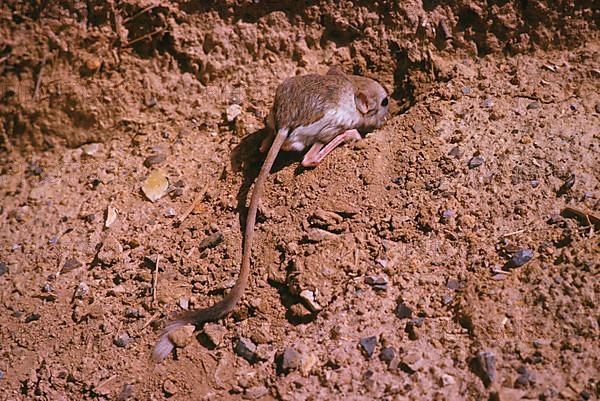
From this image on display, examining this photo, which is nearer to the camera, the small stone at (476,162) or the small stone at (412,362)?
the small stone at (412,362)

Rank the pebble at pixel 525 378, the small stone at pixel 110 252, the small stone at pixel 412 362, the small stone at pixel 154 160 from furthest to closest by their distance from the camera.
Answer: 1. the small stone at pixel 154 160
2. the small stone at pixel 110 252
3. the small stone at pixel 412 362
4. the pebble at pixel 525 378

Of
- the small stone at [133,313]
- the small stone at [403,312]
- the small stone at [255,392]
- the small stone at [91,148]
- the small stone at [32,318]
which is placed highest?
the small stone at [403,312]

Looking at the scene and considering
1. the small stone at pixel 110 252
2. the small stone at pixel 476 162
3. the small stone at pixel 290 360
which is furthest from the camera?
the small stone at pixel 110 252

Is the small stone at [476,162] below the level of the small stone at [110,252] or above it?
above

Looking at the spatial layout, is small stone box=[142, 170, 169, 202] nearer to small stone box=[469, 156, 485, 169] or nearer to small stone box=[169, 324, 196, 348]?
small stone box=[169, 324, 196, 348]

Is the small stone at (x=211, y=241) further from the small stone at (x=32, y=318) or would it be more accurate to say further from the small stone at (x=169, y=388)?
the small stone at (x=32, y=318)

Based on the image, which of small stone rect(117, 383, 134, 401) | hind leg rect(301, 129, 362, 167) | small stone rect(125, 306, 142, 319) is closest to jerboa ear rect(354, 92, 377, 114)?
hind leg rect(301, 129, 362, 167)

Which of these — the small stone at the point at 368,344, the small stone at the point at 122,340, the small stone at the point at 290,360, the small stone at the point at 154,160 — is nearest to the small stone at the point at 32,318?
the small stone at the point at 122,340
